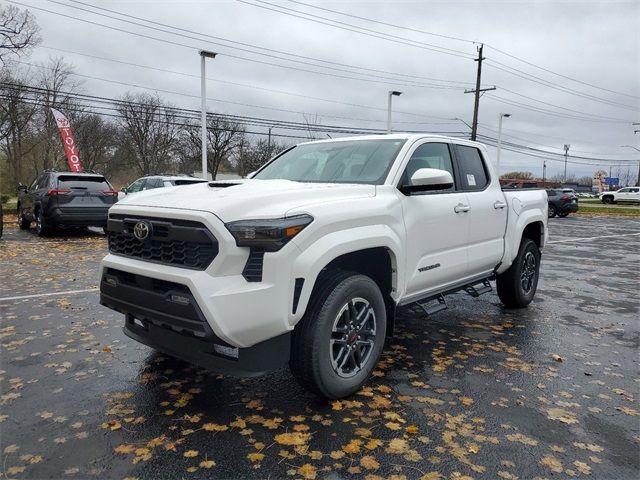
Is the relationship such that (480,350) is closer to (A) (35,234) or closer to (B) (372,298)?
(B) (372,298)

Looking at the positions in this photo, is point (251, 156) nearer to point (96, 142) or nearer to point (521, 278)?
point (96, 142)

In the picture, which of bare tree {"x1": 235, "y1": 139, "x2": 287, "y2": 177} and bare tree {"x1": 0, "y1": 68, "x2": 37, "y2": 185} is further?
bare tree {"x1": 235, "y1": 139, "x2": 287, "y2": 177}

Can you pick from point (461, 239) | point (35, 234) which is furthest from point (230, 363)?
point (35, 234)

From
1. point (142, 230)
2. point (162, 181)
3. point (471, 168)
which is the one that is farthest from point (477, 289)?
point (162, 181)

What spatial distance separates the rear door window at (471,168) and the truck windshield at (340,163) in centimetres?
103

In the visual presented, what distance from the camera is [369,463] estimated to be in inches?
108

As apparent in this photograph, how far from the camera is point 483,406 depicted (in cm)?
346

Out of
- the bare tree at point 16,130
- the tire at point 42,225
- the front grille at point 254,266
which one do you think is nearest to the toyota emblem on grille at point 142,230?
the front grille at point 254,266

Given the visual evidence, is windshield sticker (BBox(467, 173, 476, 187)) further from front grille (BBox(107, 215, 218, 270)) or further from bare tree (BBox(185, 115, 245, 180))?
bare tree (BBox(185, 115, 245, 180))

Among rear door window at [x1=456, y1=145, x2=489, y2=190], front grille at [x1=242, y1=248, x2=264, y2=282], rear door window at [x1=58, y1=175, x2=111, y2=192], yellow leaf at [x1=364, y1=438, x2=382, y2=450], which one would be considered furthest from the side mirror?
rear door window at [x1=58, y1=175, x2=111, y2=192]

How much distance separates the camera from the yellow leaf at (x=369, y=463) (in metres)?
2.71

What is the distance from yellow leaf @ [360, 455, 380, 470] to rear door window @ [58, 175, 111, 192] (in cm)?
1202

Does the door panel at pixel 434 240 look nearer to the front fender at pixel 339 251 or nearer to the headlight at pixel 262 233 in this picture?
the front fender at pixel 339 251

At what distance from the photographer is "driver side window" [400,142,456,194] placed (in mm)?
4176
